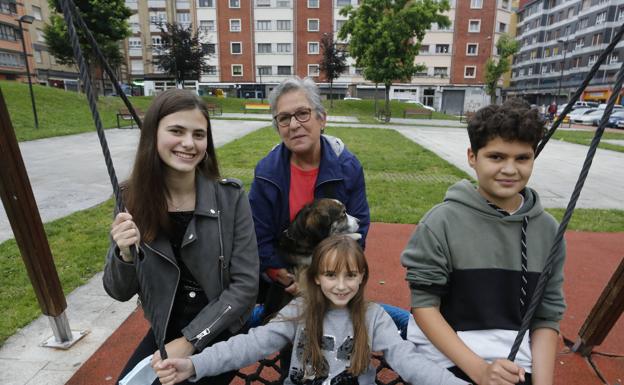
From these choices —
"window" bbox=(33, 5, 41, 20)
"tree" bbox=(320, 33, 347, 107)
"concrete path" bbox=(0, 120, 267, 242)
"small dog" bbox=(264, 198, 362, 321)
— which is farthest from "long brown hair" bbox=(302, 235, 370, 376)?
"window" bbox=(33, 5, 41, 20)

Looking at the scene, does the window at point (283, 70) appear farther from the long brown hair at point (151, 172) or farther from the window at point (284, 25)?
the long brown hair at point (151, 172)

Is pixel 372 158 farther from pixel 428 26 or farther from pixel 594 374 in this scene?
pixel 428 26

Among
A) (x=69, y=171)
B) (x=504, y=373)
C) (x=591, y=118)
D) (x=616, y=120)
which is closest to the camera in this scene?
(x=504, y=373)

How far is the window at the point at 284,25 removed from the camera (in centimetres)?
Result: 4188

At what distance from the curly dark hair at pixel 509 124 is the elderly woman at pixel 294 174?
85 cm

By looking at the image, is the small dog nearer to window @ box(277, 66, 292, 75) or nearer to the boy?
the boy

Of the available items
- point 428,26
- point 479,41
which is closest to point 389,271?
point 428,26

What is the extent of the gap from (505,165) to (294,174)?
3.55 feet

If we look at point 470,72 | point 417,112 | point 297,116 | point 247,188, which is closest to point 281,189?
point 297,116

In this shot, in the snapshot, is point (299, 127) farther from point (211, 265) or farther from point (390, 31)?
point (390, 31)

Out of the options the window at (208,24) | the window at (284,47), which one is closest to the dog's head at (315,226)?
the window at (284,47)

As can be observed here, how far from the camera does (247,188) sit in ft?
21.6

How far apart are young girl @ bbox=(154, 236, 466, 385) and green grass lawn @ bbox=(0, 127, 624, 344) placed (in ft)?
6.70

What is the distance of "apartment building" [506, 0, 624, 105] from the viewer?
41656 millimetres
